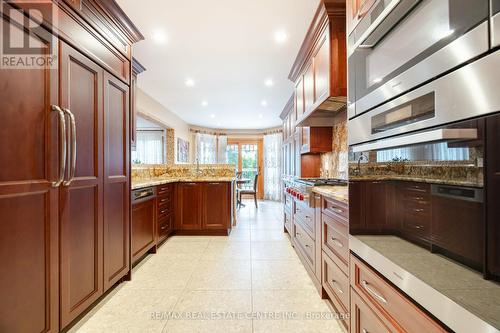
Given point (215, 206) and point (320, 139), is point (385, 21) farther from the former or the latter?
point (215, 206)

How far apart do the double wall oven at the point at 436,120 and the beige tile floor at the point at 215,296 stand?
1055 mm

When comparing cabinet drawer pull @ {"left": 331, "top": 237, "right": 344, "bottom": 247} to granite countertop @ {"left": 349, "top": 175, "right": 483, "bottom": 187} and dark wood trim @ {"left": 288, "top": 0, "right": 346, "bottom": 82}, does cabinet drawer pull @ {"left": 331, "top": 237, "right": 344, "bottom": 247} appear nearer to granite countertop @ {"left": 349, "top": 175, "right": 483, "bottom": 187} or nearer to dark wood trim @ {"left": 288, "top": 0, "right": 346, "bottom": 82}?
granite countertop @ {"left": 349, "top": 175, "right": 483, "bottom": 187}

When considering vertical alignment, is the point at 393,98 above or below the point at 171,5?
below

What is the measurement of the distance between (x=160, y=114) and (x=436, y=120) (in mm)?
5374

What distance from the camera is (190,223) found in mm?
3547

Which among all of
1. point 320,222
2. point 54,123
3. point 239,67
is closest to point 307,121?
point 239,67

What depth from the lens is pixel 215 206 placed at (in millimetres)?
3553

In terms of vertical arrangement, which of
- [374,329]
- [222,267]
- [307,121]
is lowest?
[222,267]

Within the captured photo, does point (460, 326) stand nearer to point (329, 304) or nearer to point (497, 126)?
point (497, 126)

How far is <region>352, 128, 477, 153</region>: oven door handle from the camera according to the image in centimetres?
63

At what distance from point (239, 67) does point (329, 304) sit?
10.2 ft

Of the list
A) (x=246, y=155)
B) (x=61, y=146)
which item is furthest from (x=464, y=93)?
(x=246, y=155)

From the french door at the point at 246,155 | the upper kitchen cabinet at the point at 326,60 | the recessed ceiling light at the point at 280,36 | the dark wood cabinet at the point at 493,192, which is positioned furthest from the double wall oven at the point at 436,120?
the french door at the point at 246,155

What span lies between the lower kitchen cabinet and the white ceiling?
1.91m
